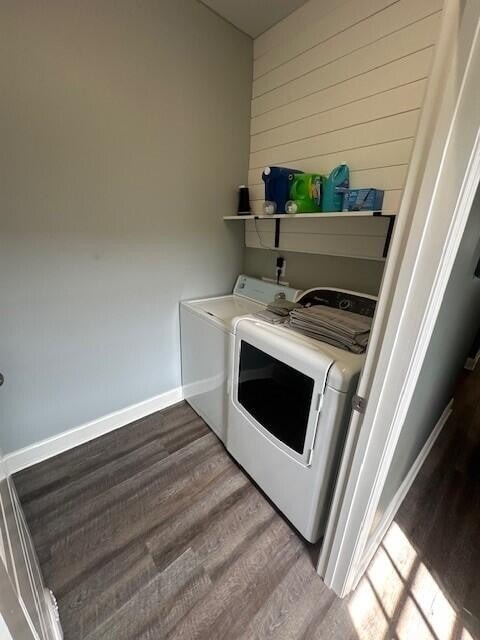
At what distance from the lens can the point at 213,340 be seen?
5.48 ft

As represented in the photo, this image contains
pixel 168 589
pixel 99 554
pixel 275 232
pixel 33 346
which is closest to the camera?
pixel 168 589


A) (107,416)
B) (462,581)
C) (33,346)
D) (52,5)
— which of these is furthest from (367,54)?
(107,416)

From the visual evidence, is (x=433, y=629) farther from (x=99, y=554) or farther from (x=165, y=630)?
(x=99, y=554)

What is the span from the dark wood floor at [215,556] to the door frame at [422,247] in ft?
1.58

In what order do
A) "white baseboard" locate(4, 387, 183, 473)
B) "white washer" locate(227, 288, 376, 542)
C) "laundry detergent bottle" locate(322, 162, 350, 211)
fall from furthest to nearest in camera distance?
1. "white baseboard" locate(4, 387, 183, 473)
2. "laundry detergent bottle" locate(322, 162, 350, 211)
3. "white washer" locate(227, 288, 376, 542)

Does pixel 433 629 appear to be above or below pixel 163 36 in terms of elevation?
below

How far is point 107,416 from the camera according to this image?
1896 millimetres

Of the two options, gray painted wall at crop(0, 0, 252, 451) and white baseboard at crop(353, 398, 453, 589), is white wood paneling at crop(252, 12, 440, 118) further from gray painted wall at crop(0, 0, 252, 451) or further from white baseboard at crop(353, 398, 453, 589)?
white baseboard at crop(353, 398, 453, 589)

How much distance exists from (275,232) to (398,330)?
148cm

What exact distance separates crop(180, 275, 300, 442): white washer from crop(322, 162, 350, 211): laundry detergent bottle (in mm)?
561

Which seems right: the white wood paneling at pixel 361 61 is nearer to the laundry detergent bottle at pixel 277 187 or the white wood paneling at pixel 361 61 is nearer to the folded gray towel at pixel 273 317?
the laundry detergent bottle at pixel 277 187

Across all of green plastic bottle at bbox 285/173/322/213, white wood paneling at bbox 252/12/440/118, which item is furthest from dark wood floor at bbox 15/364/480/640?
white wood paneling at bbox 252/12/440/118

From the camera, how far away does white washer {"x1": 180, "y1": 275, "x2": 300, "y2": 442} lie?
1633 mm

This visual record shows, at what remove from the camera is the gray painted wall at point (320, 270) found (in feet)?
5.16
